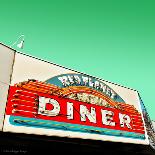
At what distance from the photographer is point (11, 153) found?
1230 cm

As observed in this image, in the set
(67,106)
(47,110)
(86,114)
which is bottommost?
(47,110)

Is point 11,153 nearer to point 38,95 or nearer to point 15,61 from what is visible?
point 38,95

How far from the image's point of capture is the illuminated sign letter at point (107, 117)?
1507cm

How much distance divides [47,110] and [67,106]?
4.55 feet

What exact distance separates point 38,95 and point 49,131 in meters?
1.85

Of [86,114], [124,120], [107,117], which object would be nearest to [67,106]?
[86,114]

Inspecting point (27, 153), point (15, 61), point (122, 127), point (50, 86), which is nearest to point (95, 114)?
point (122, 127)

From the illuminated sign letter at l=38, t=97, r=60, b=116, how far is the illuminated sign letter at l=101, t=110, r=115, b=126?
10.8ft

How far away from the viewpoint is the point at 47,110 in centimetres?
1260

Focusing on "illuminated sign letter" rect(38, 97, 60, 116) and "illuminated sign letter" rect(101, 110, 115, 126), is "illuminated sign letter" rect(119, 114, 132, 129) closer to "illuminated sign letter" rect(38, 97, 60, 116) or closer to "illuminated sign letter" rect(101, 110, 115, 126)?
"illuminated sign letter" rect(101, 110, 115, 126)

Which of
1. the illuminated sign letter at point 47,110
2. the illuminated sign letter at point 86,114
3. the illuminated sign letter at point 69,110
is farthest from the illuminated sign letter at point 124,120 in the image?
the illuminated sign letter at point 47,110

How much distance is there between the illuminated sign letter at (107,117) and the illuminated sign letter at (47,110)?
10.8 ft

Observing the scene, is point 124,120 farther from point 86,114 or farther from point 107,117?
point 86,114

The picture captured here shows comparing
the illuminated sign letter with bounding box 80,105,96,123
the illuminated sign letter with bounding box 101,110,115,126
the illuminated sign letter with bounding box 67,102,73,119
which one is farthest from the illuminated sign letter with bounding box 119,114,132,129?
the illuminated sign letter with bounding box 67,102,73,119
